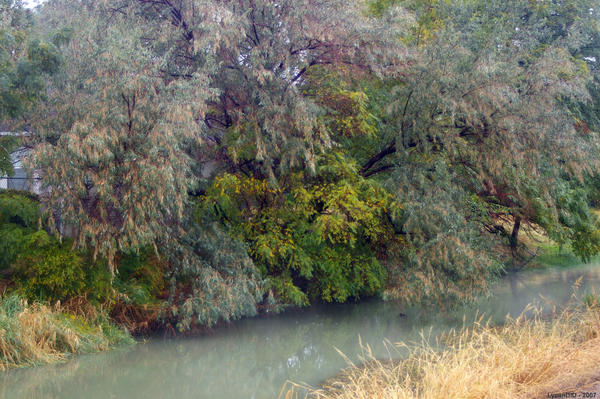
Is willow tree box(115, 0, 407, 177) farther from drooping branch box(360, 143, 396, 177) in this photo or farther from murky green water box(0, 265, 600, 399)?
murky green water box(0, 265, 600, 399)

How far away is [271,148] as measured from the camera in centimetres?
1323

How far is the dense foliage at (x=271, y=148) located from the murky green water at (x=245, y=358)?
2.34ft

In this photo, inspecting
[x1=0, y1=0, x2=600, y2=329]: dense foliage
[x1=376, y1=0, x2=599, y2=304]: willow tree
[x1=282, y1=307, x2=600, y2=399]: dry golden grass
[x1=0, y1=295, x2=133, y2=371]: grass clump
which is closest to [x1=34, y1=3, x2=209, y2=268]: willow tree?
[x1=0, y1=0, x2=600, y2=329]: dense foliage

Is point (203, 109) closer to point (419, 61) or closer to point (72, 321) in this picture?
point (72, 321)

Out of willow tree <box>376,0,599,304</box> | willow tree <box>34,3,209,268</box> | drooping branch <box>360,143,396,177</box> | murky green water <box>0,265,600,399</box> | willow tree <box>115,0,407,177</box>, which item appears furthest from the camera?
drooping branch <box>360,143,396,177</box>

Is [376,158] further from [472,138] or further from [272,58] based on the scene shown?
[272,58]

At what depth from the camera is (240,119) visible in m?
13.5

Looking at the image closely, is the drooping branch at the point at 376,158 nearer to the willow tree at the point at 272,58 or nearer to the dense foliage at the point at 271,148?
the dense foliage at the point at 271,148

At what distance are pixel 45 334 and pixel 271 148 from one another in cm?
600

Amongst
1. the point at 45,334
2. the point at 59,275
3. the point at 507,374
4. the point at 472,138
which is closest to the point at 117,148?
the point at 59,275

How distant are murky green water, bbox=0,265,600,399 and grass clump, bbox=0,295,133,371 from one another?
211mm

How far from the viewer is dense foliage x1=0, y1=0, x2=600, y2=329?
10.7 m

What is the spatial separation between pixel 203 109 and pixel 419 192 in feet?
18.6

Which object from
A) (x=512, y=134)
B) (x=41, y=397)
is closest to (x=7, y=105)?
(x=41, y=397)
